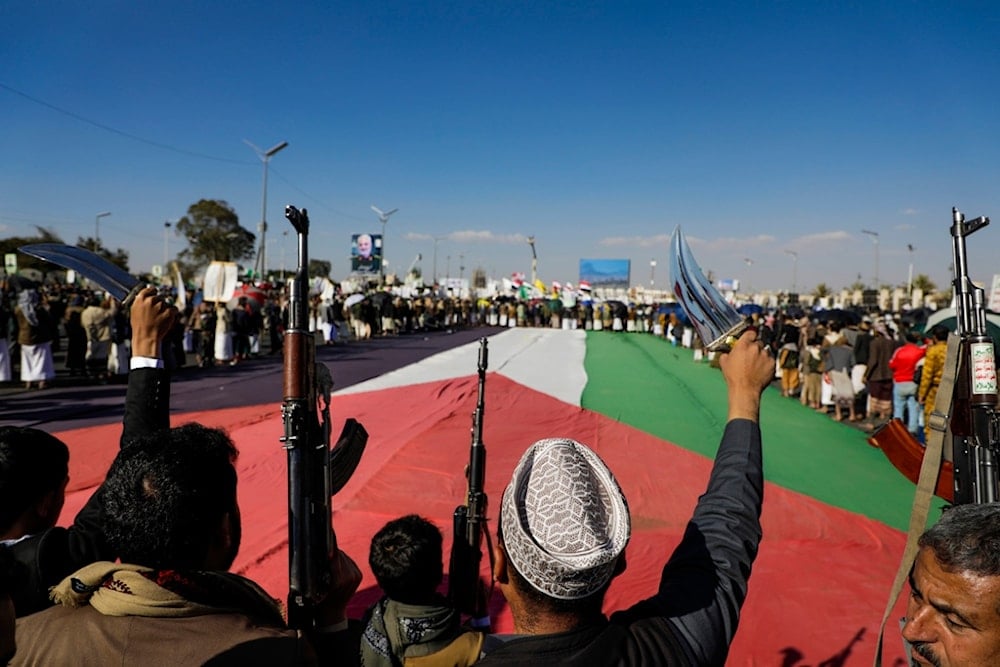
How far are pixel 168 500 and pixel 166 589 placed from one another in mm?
272

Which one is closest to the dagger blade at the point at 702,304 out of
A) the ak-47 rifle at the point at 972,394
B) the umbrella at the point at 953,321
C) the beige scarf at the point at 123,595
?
the ak-47 rifle at the point at 972,394

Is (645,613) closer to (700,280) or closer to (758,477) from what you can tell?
(758,477)

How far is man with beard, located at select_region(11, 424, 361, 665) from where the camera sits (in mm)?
1337

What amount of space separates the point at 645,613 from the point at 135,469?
1.25m

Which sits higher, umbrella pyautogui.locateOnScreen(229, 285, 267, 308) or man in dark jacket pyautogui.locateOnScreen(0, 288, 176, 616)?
umbrella pyautogui.locateOnScreen(229, 285, 267, 308)

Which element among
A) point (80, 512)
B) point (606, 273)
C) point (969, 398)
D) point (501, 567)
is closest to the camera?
point (501, 567)

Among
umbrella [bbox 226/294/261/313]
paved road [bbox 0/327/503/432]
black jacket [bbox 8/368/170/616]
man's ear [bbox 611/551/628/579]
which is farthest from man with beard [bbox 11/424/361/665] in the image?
umbrella [bbox 226/294/261/313]

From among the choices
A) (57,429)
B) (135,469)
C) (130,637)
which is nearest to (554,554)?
(130,637)

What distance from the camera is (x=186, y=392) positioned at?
1118 centimetres

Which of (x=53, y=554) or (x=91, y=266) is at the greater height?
(x=91, y=266)

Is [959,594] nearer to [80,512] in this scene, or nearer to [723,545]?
[723,545]

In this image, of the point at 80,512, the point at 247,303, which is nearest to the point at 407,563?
the point at 80,512

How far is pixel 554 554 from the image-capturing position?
1240mm

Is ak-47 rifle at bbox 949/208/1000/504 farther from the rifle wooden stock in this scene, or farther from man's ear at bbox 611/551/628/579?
man's ear at bbox 611/551/628/579
